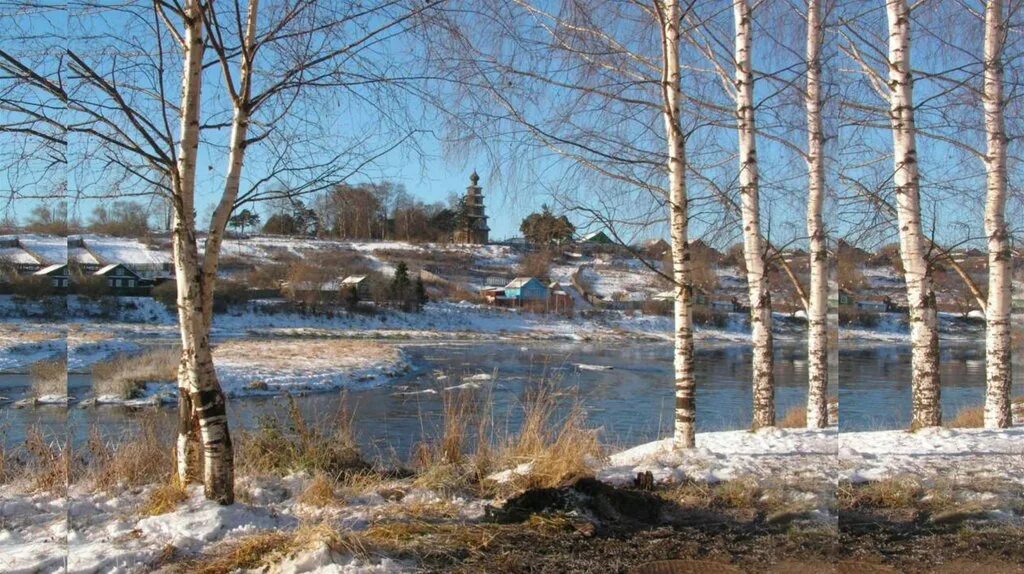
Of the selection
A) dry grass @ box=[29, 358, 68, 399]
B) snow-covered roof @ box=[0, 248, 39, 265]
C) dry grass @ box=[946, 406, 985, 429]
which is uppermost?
snow-covered roof @ box=[0, 248, 39, 265]

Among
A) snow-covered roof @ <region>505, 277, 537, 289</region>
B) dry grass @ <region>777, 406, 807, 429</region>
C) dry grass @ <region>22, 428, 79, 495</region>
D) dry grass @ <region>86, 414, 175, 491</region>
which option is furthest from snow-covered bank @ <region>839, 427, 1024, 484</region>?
dry grass @ <region>22, 428, 79, 495</region>

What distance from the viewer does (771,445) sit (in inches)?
289

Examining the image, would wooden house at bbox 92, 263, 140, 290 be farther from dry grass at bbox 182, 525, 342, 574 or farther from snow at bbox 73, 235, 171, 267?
dry grass at bbox 182, 525, 342, 574

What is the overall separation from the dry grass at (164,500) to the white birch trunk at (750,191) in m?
5.25

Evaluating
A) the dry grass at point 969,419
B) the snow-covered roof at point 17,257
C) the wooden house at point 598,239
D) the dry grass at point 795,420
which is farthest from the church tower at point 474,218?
the dry grass at point 969,419

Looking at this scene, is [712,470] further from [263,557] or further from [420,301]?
[420,301]

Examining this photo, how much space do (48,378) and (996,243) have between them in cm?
944

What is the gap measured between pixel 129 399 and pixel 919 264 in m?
10.4

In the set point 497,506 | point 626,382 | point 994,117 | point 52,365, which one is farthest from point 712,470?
point 626,382

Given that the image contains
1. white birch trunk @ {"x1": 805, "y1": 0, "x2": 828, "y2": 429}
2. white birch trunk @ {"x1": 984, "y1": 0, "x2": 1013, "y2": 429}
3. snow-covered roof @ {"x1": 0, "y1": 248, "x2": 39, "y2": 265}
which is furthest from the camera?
white birch trunk @ {"x1": 984, "y1": 0, "x2": 1013, "y2": 429}

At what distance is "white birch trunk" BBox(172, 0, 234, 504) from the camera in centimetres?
489

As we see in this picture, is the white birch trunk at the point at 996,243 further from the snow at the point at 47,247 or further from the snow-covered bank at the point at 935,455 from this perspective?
the snow at the point at 47,247

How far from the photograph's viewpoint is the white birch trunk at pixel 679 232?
270 inches

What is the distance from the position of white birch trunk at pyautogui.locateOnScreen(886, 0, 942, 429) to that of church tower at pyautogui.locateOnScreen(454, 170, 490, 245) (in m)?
3.87
